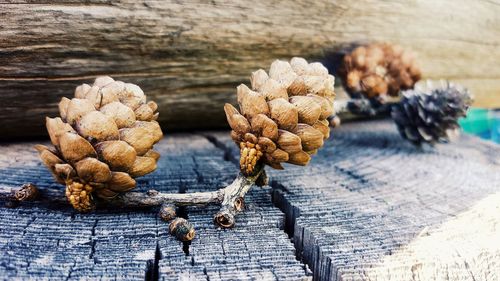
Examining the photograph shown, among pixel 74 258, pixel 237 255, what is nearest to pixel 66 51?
pixel 74 258

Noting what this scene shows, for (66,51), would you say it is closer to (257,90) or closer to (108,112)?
(108,112)

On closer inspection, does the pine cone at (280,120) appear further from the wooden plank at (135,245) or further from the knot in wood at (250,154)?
the wooden plank at (135,245)

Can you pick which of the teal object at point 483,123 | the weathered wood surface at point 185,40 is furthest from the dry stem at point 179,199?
the teal object at point 483,123

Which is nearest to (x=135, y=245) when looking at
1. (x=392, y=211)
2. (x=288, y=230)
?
(x=288, y=230)

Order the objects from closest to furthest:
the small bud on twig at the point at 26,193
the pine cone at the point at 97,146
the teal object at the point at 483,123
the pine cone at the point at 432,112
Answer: the pine cone at the point at 97,146 < the small bud on twig at the point at 26,193 < the pine cone at the point at 432,112 < the teal object at the point at 483,123

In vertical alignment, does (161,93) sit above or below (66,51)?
below

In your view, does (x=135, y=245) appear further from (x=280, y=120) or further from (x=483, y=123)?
(x=483, y=123)

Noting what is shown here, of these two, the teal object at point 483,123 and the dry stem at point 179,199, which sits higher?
the dry stem at point 179,199
